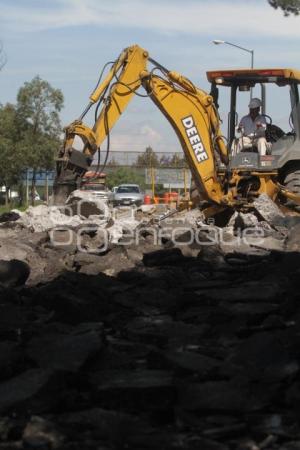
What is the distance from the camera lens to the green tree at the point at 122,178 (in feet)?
194

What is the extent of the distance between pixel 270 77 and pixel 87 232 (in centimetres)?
424

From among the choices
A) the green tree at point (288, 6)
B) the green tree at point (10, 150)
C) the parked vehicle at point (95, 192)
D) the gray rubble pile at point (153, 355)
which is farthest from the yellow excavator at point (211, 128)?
the green tree at point (10, 150)

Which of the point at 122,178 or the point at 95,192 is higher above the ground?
the point at 95,192

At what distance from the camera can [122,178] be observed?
59.4 metres

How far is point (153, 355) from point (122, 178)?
52.8 m

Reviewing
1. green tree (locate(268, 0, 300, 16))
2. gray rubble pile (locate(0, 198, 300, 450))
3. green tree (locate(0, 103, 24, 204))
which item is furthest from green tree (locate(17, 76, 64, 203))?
gray rubble pile (locate(0, 198, 300, 450))

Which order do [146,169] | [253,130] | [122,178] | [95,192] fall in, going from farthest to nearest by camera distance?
1. [122,178]
2. [146,169]
3. [95,192]
4. [253,130]

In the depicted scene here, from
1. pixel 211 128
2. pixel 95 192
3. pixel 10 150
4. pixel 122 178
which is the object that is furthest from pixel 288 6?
pixel 122 178

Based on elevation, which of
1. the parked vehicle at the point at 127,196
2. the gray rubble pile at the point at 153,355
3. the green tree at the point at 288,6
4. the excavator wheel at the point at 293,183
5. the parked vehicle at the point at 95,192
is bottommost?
the parked vehicle at the point at 127,196

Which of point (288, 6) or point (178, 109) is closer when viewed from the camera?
point (178, 109)

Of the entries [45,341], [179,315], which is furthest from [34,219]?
[45,341]

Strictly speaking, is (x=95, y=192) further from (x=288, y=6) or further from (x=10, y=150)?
(x=10, y=150)

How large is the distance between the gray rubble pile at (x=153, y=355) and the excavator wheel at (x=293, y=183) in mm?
4212

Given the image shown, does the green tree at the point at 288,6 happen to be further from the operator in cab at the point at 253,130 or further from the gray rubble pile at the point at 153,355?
the gray rubble pile at the point at 153,355
